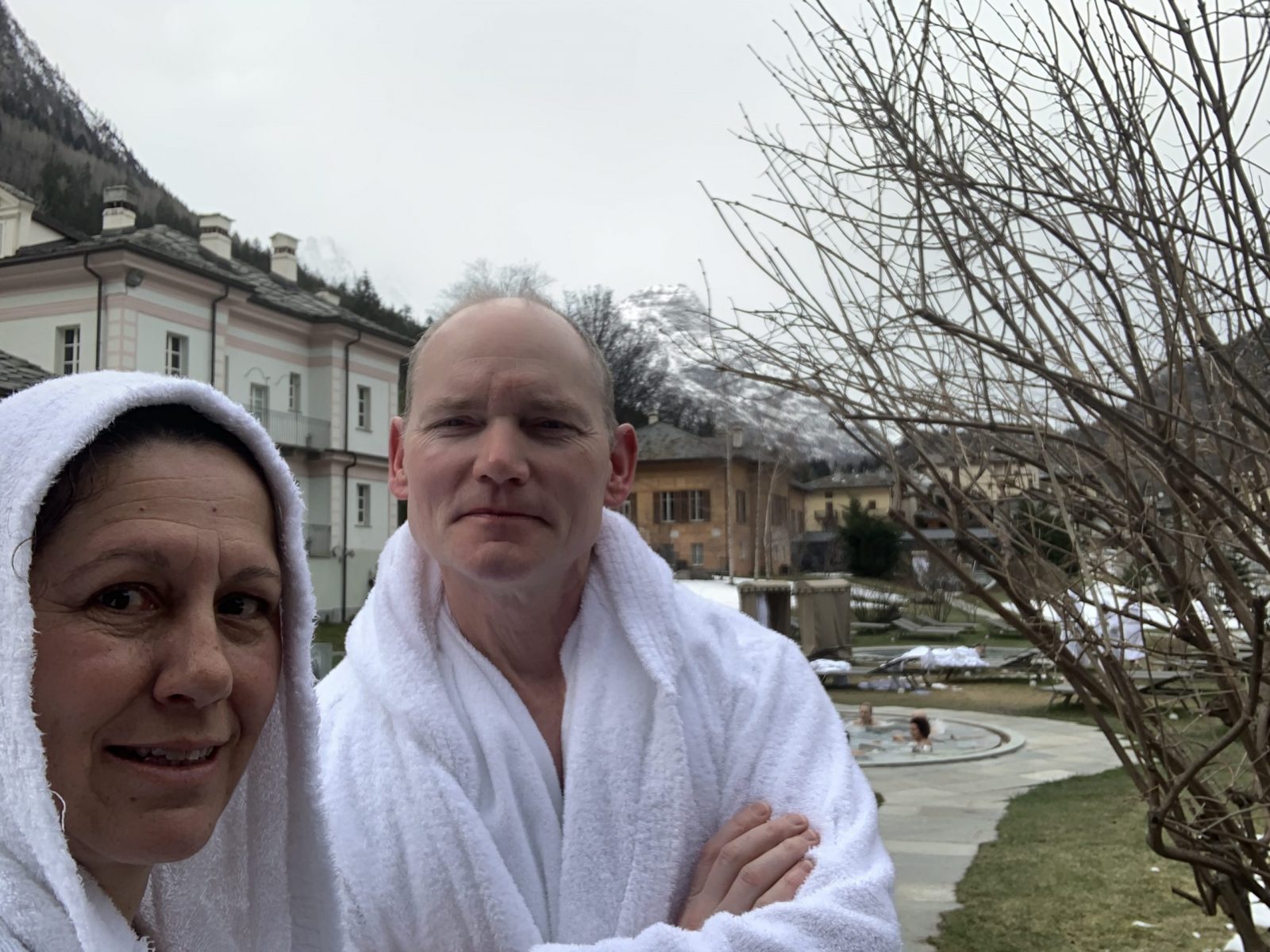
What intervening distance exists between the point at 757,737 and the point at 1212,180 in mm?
1580

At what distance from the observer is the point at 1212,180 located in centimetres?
217

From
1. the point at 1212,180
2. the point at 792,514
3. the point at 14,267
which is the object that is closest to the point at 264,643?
the point at 1212,180

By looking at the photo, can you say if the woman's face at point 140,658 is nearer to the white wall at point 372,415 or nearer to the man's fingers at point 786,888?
the man's fingers at point 786,888

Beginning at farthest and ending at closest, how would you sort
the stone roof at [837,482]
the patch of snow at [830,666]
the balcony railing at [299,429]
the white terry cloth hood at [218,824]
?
the stone roof at [837,482] < the balcony railing at [299,429] < the patch of snow at [830,666] < the white terry cloth hood at [218,824]

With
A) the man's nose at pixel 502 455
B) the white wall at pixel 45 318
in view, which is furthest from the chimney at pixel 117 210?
the man's nose at pixel 502 455

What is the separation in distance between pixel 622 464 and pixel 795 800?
1.99 ft

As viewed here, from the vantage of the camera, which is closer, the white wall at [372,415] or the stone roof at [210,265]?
the stone roof at [210,265]

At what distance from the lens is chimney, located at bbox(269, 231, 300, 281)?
99.0ft

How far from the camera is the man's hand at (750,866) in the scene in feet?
4.49

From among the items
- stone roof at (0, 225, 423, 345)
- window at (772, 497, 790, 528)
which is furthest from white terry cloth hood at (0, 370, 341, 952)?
window at (772, 497, 790, 528)

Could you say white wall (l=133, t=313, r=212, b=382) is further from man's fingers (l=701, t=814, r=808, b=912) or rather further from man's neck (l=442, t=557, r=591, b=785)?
man's fingers (l=701, t=814, r=808, b=912)

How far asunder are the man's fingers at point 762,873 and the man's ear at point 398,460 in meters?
0.76

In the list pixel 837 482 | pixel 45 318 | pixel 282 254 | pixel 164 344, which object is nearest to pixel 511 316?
pixel 164 344

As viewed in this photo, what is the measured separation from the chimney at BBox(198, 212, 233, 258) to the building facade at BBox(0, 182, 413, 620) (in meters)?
0.03
